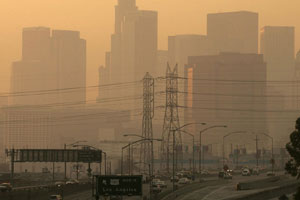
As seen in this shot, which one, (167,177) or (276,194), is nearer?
(276,194)

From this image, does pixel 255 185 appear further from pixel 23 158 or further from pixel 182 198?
pixel 23 158

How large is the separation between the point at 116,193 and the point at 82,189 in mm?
59858

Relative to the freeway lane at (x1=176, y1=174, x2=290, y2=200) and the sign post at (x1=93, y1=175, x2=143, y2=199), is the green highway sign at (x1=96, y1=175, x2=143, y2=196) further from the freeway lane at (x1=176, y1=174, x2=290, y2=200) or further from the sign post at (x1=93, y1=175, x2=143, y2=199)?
the freeway lane at (x1=176, y1=174, x2=290, y2=200)

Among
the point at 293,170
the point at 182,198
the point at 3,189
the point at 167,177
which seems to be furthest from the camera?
the point at 167,177

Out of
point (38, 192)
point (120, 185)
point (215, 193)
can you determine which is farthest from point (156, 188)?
point (120, 185)

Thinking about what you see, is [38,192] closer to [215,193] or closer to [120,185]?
[215,193]

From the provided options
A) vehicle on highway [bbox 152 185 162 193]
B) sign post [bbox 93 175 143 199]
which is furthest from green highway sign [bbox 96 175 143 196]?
vehicle on highway [bbox 152 185 162 193]

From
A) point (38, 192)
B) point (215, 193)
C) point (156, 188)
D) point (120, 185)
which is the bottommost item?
point (215, 193)

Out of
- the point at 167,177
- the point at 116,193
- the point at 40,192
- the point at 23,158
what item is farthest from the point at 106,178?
the point at 167,177

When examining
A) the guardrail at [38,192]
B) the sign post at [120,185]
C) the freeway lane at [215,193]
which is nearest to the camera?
the sign post at [120,185]

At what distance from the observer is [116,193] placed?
285 ft

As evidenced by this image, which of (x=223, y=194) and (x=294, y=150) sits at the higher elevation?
(x=294, y=150)

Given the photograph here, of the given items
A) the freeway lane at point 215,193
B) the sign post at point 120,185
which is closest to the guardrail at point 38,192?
the freeway lane at point 215,193

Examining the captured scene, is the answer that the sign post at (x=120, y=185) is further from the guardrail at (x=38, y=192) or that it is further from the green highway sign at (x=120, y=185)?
the guardrail at (x=38, y=192)
